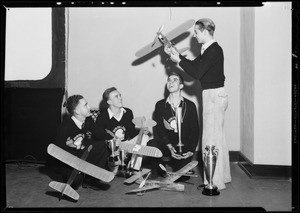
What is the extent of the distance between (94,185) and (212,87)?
4.85 feet

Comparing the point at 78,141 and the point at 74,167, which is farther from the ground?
the point at 78,141

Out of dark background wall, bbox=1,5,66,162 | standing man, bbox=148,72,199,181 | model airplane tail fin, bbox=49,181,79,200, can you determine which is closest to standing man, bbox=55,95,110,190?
model airplane tail fin, bbox=49,181,79,200

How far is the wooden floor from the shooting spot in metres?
3.24

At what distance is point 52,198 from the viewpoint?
11.3ft

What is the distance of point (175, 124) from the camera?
4148 millimetres

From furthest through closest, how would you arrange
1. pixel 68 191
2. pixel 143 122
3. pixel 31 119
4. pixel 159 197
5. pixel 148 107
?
pixel 148 107, pixel 31 119, pixel 143 122, pixel 159 197, pixel 68 191

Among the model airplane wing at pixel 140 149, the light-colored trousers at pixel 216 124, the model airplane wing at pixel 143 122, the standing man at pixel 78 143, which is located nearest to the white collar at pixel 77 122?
the standing man at pixel 78 143

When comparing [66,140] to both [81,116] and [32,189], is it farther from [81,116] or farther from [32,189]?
[32,189]

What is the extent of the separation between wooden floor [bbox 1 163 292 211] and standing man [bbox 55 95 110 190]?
18 centimetres

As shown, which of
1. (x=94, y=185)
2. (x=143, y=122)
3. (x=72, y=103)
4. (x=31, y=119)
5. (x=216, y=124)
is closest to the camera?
(x=216, y=124)

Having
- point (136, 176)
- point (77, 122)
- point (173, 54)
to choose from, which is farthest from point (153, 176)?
point (173, 54)

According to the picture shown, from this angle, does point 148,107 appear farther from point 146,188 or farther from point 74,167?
point 74,167

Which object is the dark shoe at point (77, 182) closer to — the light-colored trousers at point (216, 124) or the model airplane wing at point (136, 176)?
the model airplane wing at point (136, 176)

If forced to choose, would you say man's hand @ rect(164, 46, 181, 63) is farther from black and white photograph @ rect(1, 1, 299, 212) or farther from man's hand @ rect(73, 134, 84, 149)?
man's hand @ rect(73, 134, 84, 149)
